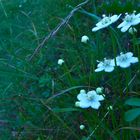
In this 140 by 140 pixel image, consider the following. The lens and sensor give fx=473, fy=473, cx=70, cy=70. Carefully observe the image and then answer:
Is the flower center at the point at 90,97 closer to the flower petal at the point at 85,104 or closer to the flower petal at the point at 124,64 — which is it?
the flower petal at the point at 85,104

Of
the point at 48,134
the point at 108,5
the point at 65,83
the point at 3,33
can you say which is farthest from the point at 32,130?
the point at 3,33

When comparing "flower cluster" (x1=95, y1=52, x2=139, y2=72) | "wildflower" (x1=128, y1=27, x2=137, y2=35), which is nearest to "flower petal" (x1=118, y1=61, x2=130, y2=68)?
"flower cluster" (x1=95, y1=52, x2=139, y2=72)

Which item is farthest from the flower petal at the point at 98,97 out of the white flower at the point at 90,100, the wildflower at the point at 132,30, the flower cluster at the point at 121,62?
the wildflower at the point at 132,30

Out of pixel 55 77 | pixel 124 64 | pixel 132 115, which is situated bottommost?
pixel 132 115

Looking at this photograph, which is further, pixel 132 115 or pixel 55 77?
pixel 55 77

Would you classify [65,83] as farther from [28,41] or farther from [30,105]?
[28,41]

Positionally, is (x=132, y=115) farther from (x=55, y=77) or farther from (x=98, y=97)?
(x=55, y=77)

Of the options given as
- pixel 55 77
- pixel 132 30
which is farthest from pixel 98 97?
pixel 55 77

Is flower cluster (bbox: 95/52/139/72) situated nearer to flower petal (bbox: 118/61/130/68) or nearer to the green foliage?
flower petal (bbox: 118/61/130/68)

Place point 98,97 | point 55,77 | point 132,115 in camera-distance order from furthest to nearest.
→ 1. point 55,77
2. point 98,97
3. point 132,115
